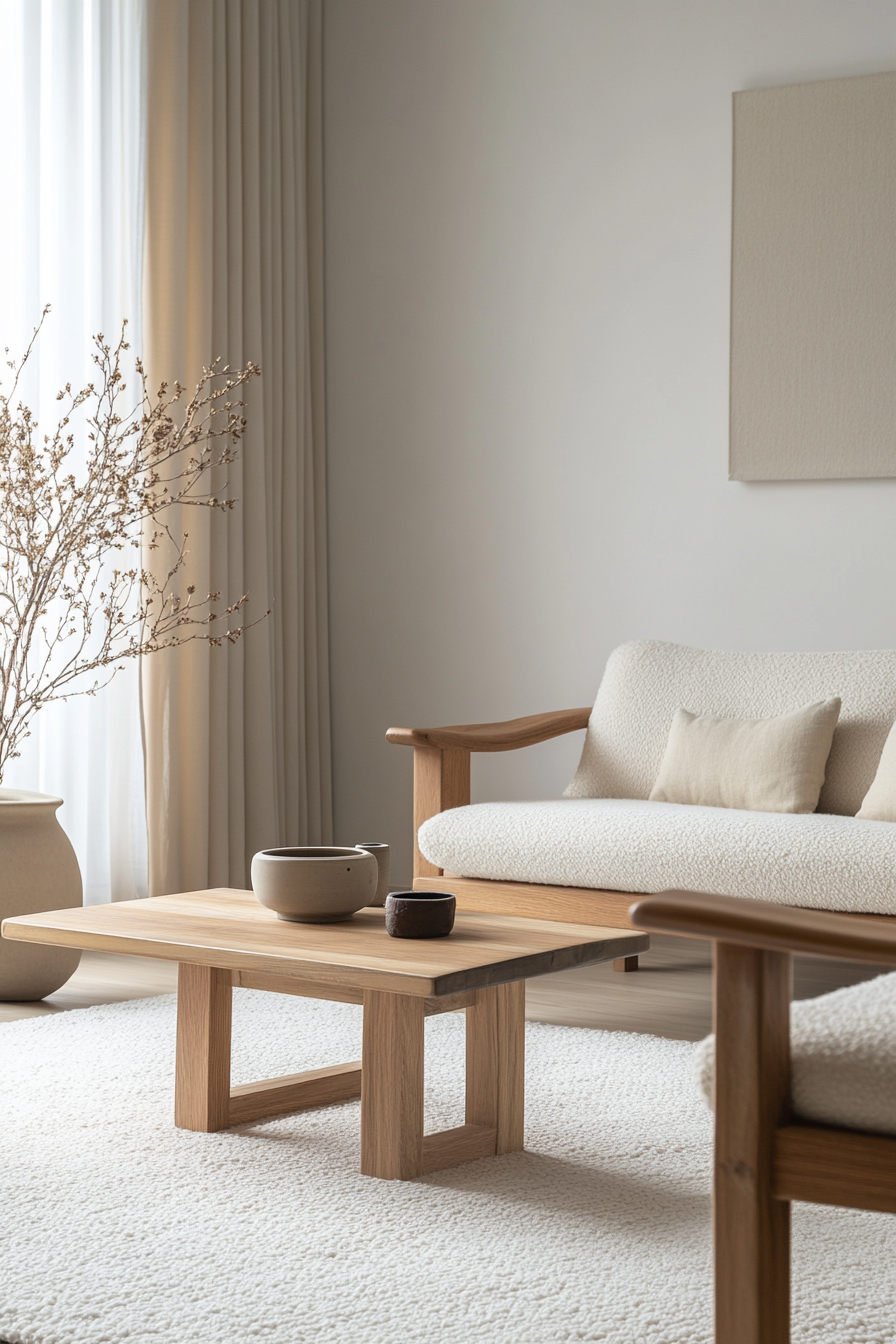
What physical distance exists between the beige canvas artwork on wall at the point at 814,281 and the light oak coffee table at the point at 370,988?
2125mm

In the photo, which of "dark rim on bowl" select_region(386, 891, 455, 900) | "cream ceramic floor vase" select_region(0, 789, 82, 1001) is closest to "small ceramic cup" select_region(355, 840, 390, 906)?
"dark rim on bowl" select_region(386, 891, 455, 900)

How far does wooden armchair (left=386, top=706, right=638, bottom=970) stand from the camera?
3.03 metres

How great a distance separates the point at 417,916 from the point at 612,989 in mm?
1477

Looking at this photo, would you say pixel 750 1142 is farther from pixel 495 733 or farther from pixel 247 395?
pixel 247 395

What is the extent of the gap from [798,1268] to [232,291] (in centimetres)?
336

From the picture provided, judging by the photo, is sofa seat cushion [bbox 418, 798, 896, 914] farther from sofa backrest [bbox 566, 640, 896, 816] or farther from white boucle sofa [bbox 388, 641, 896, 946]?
sofa backrest [bbox 566, 640, 896, 816]

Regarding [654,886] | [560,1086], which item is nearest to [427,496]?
[654,886]

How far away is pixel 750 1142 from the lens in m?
1.21

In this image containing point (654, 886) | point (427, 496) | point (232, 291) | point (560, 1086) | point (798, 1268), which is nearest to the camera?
point (798, 1268)

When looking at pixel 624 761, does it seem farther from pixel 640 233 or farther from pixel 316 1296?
pixel 316 1296

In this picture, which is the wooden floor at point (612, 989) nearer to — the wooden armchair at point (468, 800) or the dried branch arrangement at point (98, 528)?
the wooden armchair at point (468, 800)

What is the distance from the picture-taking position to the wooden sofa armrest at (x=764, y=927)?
113cm

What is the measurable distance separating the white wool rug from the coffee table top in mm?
307

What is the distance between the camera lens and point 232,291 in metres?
4.41
